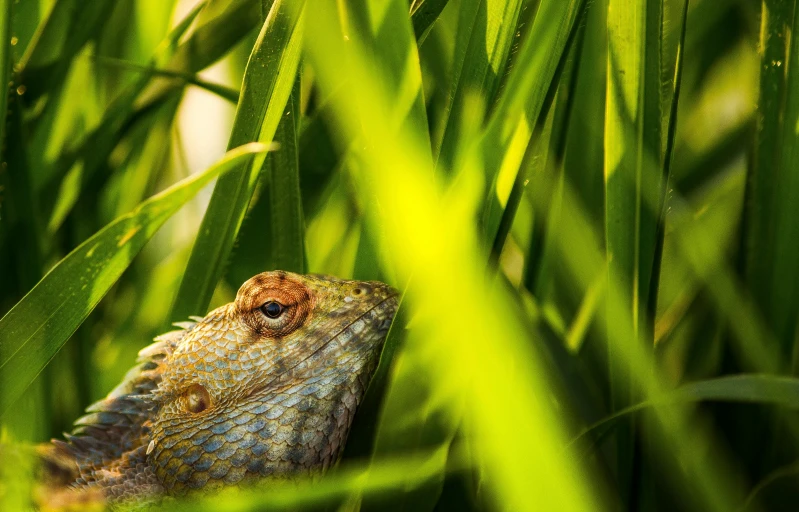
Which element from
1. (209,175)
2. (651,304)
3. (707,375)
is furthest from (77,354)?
(707,375)

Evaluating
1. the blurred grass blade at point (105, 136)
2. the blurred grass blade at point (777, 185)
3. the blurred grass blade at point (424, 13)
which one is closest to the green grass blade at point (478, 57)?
the blurred grass blade at point (424, 13)

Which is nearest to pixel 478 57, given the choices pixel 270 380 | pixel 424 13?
pixel 424 13

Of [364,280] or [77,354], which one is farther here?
[77,354]

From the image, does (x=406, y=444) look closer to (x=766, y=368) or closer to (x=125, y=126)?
(x=766, y=368)

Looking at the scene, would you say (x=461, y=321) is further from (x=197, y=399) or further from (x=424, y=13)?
(x=197, y=399)

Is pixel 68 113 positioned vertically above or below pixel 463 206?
above

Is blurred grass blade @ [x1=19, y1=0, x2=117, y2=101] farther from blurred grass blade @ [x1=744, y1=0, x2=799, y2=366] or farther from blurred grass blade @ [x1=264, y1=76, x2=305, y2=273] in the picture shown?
blurred grass blade @ [x1=744, y1=0, x2=799, y2=366]

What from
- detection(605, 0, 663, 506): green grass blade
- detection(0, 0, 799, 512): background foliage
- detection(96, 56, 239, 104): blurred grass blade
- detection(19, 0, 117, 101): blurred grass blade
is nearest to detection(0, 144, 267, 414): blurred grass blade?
detection(0, 0, 799, 512): background foliage
